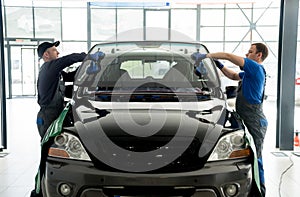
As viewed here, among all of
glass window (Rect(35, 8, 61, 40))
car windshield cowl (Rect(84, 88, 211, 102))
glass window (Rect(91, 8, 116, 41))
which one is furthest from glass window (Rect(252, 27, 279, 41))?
car windshield cowl (Rect(84, 88, 211, 102))

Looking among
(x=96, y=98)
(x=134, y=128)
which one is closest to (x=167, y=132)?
(x=134, y=128)

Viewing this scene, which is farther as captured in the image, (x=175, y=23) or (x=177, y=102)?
(x=175, y=23)

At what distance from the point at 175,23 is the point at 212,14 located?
1.80 meters

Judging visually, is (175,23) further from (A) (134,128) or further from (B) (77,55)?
(A) (134,128)

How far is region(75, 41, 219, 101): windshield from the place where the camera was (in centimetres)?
283

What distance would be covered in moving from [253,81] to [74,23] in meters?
12.6

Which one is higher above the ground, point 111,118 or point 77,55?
point 77,55

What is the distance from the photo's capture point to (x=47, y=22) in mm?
14375

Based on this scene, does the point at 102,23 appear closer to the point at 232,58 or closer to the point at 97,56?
the point at 97,56

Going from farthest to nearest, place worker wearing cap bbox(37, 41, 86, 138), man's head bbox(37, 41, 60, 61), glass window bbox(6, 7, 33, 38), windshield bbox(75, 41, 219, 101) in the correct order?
glass window bbox(6, 7, 33, 38), man's head bbox(37, 41, 60, 61), worker wearing cap bbox(37, 41, 86, 138), windshield bbox(75, 41, 219, 101)

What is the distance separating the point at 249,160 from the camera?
6.52 ft

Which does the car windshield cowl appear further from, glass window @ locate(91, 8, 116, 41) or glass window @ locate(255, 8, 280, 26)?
glass window @ locate(255, 8, 280, 26)

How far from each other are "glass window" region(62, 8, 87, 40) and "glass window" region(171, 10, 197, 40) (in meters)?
3.84

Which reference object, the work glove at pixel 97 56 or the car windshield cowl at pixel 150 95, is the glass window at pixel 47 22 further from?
the car windshield cowl at pixel 150 95
